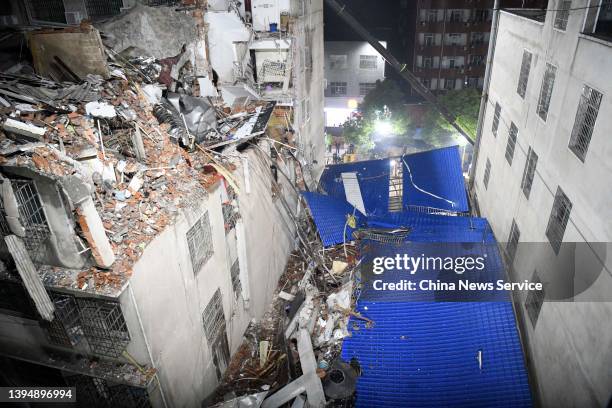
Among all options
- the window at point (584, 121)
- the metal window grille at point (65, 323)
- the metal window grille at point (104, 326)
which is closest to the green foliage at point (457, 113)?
the window at point (584, 121)

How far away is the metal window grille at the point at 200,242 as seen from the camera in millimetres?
9602

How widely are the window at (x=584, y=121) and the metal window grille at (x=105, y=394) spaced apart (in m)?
11.7

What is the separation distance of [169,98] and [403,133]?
2971cm

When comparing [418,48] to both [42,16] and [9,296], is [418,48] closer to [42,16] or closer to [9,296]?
[42,16]

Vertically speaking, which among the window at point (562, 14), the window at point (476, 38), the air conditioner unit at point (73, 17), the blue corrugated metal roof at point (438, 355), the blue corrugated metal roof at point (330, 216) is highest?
the air conditioner unit at point (73, 17)

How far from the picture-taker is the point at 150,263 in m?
7.93

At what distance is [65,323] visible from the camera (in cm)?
819

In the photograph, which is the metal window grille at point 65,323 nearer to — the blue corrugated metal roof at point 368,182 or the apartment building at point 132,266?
the apartment building at point 132,266

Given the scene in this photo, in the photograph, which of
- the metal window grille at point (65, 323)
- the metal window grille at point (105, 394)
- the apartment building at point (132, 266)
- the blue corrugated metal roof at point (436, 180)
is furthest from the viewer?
the blue corrugated metal roof at point (436, 180)

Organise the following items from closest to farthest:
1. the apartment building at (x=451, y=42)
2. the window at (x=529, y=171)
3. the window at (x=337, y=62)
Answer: the window at (x=529, y=171), the apartment building at (x=451, y=42), the window at (x=337, y=62)

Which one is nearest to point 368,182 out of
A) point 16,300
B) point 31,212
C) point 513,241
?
point 513,241

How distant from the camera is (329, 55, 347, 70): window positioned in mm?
45656

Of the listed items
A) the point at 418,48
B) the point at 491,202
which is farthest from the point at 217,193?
the point at 418,48

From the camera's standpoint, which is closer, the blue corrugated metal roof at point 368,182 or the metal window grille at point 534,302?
the metal window grille at point 534,302
